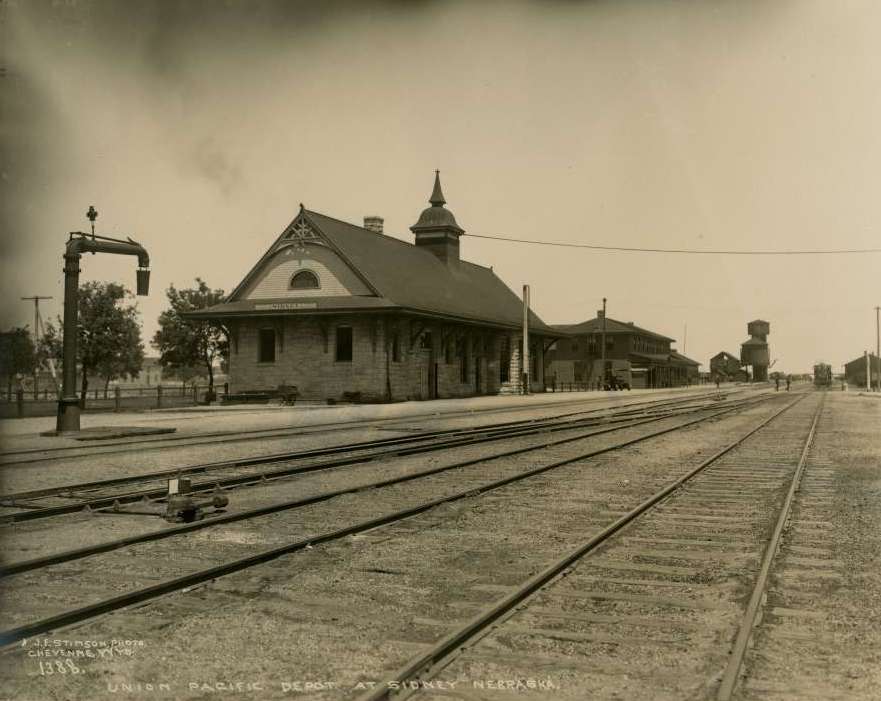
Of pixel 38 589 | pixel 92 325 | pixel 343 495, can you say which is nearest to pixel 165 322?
pixel 92 325

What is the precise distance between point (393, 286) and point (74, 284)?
18.9 meters

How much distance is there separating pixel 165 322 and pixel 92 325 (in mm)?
10112

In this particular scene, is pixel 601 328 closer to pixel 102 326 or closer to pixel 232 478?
pixel 102 326

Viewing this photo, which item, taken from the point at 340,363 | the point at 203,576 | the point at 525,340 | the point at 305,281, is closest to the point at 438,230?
the point at 525,340

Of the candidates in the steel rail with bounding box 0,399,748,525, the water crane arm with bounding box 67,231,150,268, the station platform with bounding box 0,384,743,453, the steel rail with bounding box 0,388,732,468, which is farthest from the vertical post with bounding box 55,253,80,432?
the steel rail with bounding box 0,399,748,525

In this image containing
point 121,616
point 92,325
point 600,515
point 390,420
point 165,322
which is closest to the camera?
point 121,616

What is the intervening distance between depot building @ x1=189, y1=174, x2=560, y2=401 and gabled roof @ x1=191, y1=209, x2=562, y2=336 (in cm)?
7

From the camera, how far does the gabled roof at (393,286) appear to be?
3459 cm

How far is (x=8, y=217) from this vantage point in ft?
13.1

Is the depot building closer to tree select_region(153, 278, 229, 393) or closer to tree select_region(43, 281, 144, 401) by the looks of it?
tree select_region(43, 281, 144, 401)

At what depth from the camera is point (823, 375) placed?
98000 mm

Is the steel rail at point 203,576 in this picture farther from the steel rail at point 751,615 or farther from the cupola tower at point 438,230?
the cupola tower at point 438,230

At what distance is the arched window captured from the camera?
36.2m

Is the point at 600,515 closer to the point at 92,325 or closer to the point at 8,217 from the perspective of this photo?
the point at 8,217
